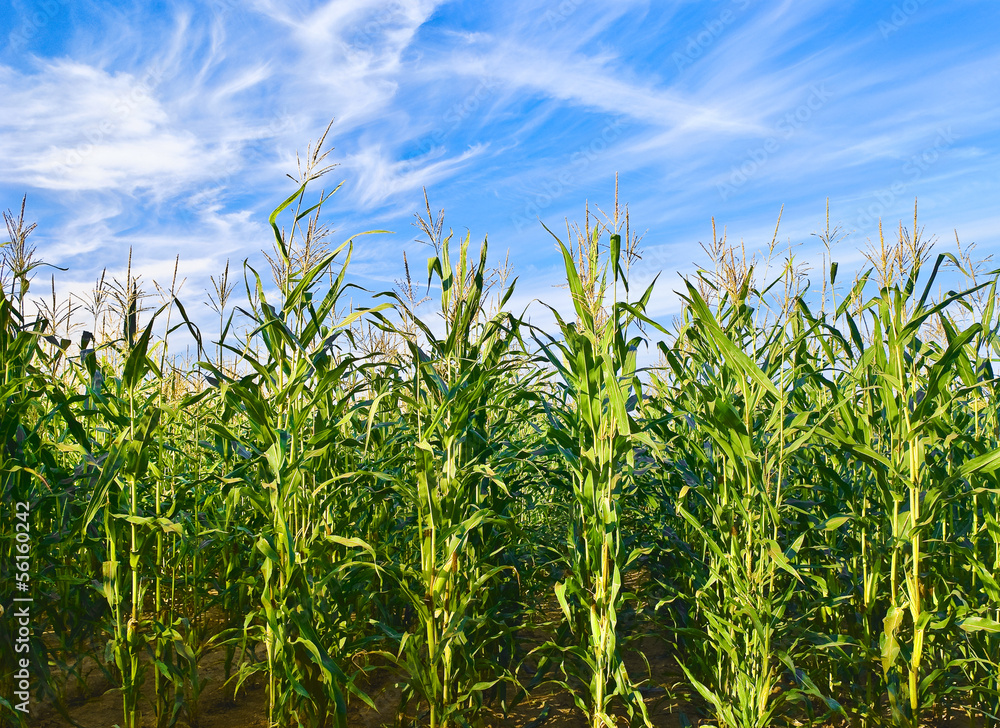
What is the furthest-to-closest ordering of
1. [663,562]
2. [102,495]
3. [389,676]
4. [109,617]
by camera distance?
[389,676]
[663,562]
[109,617]
[102,495]

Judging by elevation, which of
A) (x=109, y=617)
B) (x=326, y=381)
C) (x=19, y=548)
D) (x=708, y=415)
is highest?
(x=326, y=381)

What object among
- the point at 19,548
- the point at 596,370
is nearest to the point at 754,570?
the point at 596,370

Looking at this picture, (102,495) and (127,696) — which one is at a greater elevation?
(102,495)

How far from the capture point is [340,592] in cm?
257

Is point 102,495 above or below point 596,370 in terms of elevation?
below

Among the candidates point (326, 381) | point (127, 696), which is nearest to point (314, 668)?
point (127, 696)

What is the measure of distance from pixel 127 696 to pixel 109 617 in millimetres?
413

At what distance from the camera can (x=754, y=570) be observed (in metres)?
2.52

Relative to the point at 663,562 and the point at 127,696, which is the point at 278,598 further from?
the point at 663,562

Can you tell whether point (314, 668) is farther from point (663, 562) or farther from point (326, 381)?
point (663, 562)

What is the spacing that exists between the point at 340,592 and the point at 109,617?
45.0 inches

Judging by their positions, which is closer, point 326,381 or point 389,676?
point 326,381

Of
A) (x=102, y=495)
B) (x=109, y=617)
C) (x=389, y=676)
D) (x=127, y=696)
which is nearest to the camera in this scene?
(x=102, y=495)

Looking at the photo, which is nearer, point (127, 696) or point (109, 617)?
point (127, 696)
